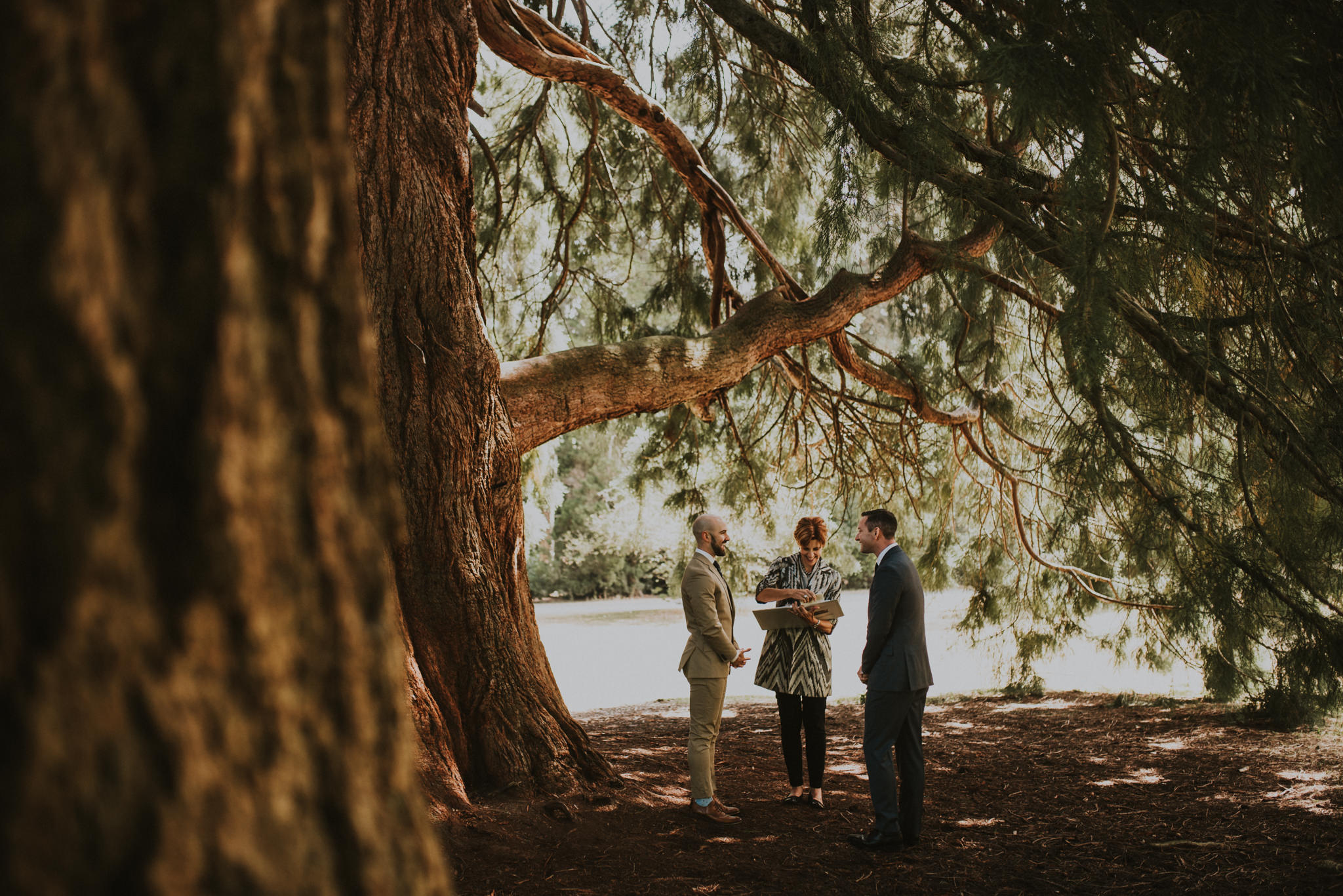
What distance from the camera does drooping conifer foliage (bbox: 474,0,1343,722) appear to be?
2.83m

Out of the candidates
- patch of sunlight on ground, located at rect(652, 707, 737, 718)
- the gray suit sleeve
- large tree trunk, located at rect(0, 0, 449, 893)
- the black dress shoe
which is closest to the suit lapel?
the gray suit sleeve

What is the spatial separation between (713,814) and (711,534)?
1319 mm

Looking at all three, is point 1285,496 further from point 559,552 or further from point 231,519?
point 559,552

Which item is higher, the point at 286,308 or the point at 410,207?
the point at 410,207

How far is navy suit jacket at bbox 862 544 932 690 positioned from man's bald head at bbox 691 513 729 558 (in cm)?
79

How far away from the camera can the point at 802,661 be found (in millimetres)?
4727

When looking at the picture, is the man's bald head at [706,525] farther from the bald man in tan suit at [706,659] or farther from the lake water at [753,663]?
the lake water at [753,663]

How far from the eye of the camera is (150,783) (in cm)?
58

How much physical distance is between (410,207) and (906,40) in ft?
13.4

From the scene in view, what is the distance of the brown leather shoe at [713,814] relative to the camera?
4.41m

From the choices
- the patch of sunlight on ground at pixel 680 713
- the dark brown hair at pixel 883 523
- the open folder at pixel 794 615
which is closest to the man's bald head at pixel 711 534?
the open folder at pixel 794 615

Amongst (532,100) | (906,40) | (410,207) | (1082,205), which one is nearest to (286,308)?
(1082,205)

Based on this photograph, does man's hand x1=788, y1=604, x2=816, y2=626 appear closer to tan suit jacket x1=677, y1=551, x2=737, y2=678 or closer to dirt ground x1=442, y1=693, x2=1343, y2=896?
tan suit jacket x1=677, y1=551, x2=737, y2=678

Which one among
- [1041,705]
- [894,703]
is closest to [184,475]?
[894,703]
